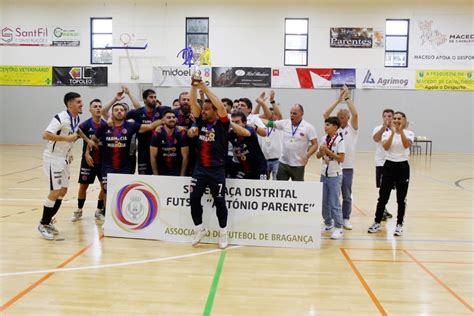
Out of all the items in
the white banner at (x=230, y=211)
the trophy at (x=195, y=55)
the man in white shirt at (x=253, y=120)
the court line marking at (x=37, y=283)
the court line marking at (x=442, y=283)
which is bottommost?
the court line marking at (x=37, y=283)

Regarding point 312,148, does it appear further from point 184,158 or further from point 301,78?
point 301,78

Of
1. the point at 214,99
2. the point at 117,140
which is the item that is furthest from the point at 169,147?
the point at 214,99

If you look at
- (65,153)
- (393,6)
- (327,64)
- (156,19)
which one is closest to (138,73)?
(156,19)

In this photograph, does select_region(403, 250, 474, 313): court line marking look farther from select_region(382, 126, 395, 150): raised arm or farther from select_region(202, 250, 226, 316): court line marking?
select_region(202, 250, 226, 316): court line marking

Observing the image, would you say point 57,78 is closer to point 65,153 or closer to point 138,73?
point 138,73

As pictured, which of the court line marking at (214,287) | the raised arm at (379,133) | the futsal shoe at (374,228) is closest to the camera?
the court line marking at (214,287)

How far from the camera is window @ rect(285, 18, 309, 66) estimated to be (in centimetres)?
2277

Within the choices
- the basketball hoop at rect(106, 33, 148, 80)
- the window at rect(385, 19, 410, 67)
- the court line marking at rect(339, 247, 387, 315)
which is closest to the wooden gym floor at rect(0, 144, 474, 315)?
the court line marking at rect(339, 247, 387, 315)

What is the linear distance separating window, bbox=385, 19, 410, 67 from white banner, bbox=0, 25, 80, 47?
16.0 metres

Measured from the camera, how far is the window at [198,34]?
75.1 feet

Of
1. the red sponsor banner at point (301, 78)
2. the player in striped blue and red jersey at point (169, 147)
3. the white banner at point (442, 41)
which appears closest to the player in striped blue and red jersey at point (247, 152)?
the player in striped blue and red jersey at point (169, 147)

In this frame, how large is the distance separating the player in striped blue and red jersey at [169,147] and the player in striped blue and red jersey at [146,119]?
511 millimetres

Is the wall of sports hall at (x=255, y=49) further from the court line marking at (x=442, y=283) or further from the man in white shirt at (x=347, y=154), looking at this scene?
the court line marking at (x=442, y=283)

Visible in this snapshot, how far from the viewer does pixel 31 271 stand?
4926 mm
